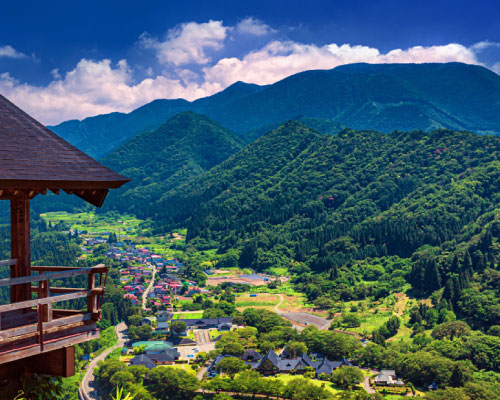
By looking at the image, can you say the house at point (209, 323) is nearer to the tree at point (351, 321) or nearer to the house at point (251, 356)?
the house at point (251, 356)

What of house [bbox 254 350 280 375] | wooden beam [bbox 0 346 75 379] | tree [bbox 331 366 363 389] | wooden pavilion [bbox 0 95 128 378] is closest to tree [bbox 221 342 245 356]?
house [bbox 254 350 280 375]

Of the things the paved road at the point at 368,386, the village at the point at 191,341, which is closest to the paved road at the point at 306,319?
the village at the point at 191,341

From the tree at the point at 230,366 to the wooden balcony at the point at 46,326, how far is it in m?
43.5

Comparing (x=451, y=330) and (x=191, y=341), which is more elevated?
(x=451, y=330)

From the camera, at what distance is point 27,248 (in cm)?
740

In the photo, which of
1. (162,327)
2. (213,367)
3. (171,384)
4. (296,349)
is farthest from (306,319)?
(171,384)

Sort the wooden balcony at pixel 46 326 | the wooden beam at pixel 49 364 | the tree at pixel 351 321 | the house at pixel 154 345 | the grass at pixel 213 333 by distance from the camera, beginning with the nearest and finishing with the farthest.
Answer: the wooden balcony at pixel 46 326 < the wooden beam at pixel 49 364 < the house at pixel 154 345 < the grass at pixel 213 333 < the tree at pixel 351 321

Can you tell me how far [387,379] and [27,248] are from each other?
45.0 meters

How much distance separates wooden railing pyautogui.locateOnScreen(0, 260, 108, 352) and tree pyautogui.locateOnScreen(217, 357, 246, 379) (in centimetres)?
4339

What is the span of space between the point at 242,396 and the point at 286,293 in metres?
37.3

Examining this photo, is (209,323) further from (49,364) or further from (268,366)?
(49,364)

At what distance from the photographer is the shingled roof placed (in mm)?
6575

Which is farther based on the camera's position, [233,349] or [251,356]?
[233,349]

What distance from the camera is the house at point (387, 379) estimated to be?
46.5m
